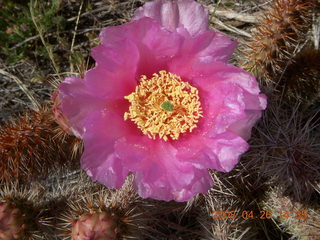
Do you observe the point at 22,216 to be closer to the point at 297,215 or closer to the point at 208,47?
the point at 208,47

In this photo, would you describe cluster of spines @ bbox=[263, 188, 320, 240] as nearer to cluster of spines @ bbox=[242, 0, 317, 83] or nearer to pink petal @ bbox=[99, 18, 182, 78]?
cluster of spines @ bbox=[242, 0, 317, 83]

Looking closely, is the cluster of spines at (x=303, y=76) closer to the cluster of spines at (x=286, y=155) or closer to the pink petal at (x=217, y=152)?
the cluster of spines at (x=286, y=155)

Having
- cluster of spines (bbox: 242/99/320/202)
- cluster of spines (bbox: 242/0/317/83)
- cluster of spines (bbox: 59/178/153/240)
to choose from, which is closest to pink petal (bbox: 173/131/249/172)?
cluster of spines (bbox: 242/99/320/202)

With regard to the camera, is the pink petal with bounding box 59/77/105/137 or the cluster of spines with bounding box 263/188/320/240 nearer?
the pink petal with bounding box 59/77/105/137

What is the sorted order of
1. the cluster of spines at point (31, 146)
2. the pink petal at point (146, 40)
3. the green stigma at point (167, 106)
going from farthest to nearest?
the cluster of spines at point (31, 146)
the green stigma at point (167, 106)
the pink petal at point (146, 40)

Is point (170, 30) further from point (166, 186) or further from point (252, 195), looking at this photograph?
point (252, 195)

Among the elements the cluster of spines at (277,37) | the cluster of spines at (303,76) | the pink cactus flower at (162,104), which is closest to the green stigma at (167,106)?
the pink cactus flower at (162,104)

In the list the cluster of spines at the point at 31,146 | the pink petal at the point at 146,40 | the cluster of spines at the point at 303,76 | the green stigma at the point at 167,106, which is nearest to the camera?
the pink petal at the point at 146,40
